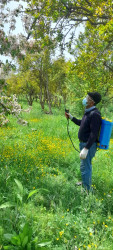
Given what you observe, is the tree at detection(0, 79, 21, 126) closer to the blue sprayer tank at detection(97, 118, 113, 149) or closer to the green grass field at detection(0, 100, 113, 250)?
the green grass field at detection(0, 100, 113, 250)

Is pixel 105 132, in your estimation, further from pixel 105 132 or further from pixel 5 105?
pixel 5 105

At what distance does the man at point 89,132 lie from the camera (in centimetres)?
346

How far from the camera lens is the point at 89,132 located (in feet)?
12.2

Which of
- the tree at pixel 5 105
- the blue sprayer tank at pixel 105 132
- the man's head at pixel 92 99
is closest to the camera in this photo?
the blue sprayer tank at pixel 105 132

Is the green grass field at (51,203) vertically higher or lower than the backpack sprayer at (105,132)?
lower

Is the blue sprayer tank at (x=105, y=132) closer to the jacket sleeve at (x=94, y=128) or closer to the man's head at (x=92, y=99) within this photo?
the jacket sleeve at (x=94, y=128)

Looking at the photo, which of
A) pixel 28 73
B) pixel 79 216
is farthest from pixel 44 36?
pixel 28 73

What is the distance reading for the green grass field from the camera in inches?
98.0

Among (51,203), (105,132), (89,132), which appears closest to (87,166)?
(89,132)

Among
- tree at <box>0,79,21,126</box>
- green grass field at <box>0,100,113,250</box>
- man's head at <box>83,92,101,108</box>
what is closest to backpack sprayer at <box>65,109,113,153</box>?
man's head at <box>83,92,101,108</box>

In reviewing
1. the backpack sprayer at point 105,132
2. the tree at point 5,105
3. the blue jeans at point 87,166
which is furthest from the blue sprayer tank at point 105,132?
the tree at point 5,105

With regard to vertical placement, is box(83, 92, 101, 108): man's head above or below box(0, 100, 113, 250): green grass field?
above

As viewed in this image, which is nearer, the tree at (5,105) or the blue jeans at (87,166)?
the blue jeans at (87,166)

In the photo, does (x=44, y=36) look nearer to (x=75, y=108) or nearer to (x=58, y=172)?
(x=58, y=172)
